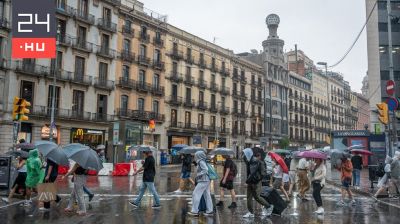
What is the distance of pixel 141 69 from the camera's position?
48.3m

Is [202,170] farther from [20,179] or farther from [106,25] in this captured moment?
[106,25]

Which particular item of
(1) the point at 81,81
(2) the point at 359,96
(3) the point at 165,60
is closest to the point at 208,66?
(3) the point at 165,60

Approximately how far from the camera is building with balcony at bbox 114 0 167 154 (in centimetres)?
4566

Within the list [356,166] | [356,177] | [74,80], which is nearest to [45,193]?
[356,166]

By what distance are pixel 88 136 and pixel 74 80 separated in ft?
18.9

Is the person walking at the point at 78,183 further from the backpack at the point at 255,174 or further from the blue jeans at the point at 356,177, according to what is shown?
the blue jeans at the point at 356,177

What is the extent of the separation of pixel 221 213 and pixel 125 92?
3597 centimetres

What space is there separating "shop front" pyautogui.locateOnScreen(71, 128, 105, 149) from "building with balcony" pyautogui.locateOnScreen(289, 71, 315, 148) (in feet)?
152

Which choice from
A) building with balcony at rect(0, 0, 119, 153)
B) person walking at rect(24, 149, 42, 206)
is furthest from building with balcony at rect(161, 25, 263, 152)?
person walking at rect(24, 149, 42, 206)

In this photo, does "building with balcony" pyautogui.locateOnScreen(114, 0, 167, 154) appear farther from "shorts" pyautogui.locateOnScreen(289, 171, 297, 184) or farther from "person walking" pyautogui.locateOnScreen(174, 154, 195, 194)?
"shorts" pyautogui.locateOnScreen(289, 171, 297, 184)

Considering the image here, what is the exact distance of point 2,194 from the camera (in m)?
15.0

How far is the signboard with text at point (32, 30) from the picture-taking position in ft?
37.0

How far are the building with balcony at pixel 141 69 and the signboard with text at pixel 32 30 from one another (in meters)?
32.0

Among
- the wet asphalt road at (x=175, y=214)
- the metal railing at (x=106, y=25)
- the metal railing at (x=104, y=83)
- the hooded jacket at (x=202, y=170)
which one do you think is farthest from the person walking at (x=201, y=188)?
the metal railing at (x=106, y=25)
